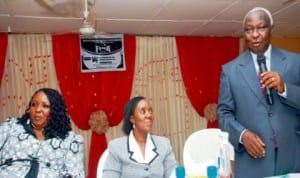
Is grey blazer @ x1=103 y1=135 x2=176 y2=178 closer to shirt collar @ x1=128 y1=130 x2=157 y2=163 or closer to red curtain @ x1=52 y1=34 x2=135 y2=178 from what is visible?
shirt collar @ x1=128 y1=130 x2=157 y2=163

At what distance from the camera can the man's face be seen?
162cm

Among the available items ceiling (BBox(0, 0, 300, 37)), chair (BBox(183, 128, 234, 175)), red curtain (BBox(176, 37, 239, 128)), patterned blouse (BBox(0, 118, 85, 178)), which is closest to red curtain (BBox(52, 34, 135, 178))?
ceiling (BBox(0, 0, 300, 37))

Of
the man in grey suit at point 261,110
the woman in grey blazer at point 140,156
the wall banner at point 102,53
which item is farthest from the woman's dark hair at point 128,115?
the wall banner at point 102,53

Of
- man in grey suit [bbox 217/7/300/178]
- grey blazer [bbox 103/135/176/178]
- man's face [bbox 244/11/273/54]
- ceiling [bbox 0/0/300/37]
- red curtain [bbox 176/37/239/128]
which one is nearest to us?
man in grey suit [bbox 217/7/300/178]

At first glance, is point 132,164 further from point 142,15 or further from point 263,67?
point 142,15

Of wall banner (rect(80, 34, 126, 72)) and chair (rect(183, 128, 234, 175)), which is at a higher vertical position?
wall banner (rect(80, 34, 126, 72))

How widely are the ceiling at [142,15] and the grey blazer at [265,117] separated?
2.40 metres

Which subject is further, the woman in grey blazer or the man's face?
the woman in grey blazer

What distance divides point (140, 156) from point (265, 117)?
3.22 ft

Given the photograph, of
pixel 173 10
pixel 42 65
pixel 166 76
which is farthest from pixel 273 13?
pixel 42 65

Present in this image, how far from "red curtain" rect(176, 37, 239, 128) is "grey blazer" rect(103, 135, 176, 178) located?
10.7ft

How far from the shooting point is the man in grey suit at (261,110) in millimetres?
1498

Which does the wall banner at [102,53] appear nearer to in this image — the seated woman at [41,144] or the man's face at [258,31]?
the seated woman at [41,144]

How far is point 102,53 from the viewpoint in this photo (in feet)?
17.4
